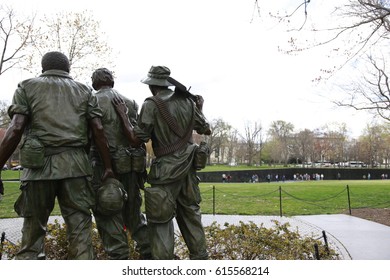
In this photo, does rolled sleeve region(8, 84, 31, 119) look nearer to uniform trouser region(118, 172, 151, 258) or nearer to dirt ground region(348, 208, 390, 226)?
uniform trouser region(118, 172, 151, 258)

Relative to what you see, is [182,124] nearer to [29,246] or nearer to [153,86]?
[153,86]

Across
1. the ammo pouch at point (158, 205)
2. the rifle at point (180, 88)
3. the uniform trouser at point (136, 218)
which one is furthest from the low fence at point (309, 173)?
the ammo pouch at point (158, 205)

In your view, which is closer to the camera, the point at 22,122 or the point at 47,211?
the point at 22,122

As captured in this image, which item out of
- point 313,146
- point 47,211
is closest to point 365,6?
point 47,211

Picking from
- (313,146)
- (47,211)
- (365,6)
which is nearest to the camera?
(47,211)

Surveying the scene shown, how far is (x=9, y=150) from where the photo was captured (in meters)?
3.73

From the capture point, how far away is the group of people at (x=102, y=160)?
382cm

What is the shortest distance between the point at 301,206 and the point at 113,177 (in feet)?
41.1

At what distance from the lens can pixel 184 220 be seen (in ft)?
14.8

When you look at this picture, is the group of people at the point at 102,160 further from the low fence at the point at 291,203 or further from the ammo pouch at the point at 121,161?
the low fence at the point at 291,203

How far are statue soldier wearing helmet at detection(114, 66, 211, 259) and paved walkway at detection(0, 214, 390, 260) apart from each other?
121 inches

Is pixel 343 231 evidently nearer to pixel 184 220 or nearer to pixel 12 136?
pixel 184 220

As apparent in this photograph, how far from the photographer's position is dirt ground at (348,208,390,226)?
39.3 feet

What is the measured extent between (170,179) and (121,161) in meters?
0.72
